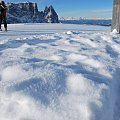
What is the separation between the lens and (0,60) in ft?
13.9

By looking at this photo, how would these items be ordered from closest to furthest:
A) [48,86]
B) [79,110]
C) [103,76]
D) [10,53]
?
[79,110], [48,86], [103,76], [10,53]

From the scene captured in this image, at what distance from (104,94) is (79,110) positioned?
46 cm

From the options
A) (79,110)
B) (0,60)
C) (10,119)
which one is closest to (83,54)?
(0,60)

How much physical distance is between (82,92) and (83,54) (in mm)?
1847

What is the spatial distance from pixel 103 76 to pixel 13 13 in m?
185

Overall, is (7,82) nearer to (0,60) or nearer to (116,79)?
(0,60)

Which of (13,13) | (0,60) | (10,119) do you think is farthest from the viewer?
(13,13)

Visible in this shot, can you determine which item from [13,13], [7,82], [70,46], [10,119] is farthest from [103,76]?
[13,13]

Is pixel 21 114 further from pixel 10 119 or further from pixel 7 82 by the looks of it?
pixel 7 82

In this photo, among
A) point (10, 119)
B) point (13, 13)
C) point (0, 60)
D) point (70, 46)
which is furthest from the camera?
point (13, 13)

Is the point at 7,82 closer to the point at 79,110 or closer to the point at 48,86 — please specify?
the point at 48,86

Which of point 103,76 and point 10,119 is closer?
point 10,119

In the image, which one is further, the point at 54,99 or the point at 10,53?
the point at 10,53

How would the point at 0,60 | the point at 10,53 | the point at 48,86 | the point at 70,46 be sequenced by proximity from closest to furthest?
the point at 48,86
the point at 0,60
the point at 10,53
the point at 70,46
